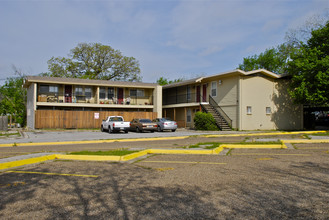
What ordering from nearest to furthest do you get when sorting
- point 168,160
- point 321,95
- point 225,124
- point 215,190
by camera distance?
point 215,190, point 168,160, point 321,95, point 225,124

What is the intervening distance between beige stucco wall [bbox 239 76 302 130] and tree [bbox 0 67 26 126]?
29.8 m

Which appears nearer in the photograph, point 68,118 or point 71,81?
point 68,118

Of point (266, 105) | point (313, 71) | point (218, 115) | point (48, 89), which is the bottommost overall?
point (218, 115)

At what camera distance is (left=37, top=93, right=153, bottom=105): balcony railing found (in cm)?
3139

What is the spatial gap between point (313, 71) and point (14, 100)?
167ft

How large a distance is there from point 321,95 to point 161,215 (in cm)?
2531

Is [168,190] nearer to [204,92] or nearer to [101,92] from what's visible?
[204,92]

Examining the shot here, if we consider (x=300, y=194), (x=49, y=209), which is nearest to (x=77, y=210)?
(x=49, y=209)

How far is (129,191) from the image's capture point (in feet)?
17.4

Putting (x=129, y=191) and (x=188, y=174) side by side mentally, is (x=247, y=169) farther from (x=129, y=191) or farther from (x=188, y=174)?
(x=129, y=191)

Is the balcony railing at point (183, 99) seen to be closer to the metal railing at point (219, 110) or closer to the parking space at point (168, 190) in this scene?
the metal railing at point (219, 110)

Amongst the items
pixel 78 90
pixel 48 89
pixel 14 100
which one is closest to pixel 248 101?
pixel 78 90

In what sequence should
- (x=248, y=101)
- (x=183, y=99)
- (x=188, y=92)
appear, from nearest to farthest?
1. (x=248, y=101)
2. (x=188, y=92)
3. (x=183, y=99)

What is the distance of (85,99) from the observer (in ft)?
110
